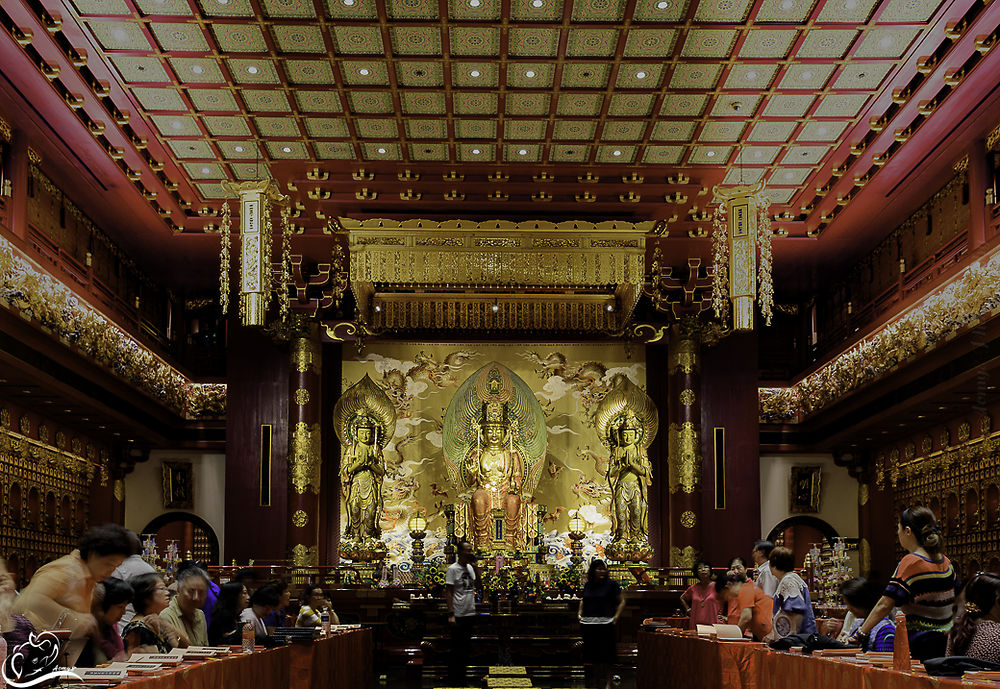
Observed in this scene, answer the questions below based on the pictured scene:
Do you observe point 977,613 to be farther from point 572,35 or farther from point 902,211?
point 902,211

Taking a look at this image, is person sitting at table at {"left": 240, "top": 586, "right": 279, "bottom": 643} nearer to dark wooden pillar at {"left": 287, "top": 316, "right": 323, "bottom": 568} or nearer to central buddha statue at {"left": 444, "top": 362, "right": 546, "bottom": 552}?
dark wooden pillar at {"left": 287, "top": 316, "right": 323, "bottom": 568}

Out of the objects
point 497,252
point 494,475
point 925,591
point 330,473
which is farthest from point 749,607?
point 330,473

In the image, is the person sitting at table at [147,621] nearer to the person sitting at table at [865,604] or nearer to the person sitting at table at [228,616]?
the person sitting at table at [228,616]

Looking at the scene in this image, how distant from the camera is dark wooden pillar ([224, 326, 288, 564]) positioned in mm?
13531

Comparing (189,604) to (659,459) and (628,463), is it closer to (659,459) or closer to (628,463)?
(628,463)

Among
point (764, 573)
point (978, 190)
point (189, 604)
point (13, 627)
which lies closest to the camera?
point (13, 627)

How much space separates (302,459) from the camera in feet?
43.1

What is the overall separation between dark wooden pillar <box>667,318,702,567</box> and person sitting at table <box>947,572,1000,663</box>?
9.37 meters

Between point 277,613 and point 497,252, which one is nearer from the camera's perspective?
point 277,613

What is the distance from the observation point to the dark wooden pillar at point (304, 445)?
1295 cm

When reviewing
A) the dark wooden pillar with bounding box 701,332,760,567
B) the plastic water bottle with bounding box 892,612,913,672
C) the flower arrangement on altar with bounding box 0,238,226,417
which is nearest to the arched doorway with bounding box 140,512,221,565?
the flower arrangement on altar with bounding box 0,238,226,417

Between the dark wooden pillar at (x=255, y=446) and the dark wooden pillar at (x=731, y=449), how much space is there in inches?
198

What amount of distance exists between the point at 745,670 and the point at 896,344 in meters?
7.09

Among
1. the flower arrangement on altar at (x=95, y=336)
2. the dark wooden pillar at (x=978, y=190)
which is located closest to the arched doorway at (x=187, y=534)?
the flower arrangement on altar at (x=95, y=336)
